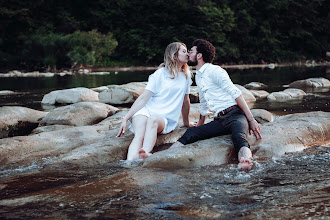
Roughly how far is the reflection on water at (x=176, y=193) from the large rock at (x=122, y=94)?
6.05m

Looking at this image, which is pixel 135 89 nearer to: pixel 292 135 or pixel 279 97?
pixel 279 97

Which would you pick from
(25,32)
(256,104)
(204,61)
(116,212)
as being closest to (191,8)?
(25,32)

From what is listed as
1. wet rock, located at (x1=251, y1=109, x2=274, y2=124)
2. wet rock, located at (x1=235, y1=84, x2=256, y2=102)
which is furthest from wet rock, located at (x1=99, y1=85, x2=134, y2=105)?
wet rock, located at (x1=251, y1=109, x2=274, y2=124)

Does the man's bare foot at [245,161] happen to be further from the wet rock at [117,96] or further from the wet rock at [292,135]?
the wet rock at [117,96]

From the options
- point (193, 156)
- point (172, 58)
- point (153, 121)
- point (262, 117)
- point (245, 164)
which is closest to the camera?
point (245, 164)

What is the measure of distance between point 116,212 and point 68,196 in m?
0.56

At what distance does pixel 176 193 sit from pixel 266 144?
168cm

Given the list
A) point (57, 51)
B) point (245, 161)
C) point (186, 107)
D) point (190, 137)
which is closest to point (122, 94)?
point (186, 107)

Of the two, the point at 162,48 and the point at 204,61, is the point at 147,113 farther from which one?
the point at 162,48

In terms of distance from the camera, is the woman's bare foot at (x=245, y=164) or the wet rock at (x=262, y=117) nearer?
the woman's bare foot at (x=245, y=164)

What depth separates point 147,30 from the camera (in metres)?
36.9

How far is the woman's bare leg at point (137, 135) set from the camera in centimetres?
426

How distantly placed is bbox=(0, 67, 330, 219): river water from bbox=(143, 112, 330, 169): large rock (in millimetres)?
127

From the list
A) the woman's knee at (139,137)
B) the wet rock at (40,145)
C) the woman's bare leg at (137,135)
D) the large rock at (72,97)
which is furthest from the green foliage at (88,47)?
the woman's knee at (139,137)
